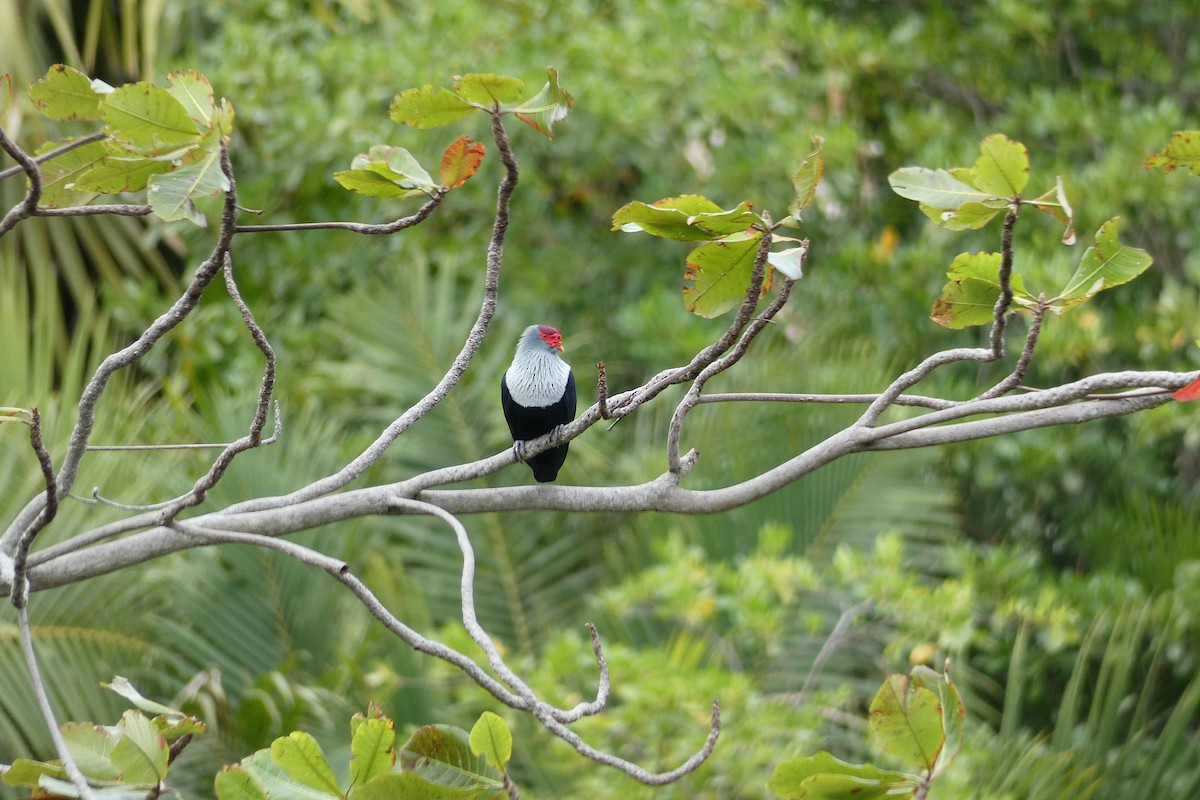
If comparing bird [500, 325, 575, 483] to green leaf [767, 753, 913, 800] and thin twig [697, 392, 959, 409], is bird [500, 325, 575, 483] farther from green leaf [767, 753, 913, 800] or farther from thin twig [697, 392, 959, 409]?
green leaf [767, 753, 913, 800]

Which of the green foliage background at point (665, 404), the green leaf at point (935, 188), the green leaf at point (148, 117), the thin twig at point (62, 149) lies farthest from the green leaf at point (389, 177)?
the green foliage background at point (665, 404)

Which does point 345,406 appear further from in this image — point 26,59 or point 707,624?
point 26,59

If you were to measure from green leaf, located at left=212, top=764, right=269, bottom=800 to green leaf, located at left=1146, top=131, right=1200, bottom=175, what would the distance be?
138 cm

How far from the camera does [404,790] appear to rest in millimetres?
1462

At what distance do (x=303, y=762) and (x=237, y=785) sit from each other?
0.10m

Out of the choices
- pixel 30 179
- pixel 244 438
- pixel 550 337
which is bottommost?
pixel 550 337

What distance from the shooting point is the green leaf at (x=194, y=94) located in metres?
1.54

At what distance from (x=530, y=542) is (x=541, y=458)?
174cm

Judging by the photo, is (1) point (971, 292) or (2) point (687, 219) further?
(1) point (971, 292)

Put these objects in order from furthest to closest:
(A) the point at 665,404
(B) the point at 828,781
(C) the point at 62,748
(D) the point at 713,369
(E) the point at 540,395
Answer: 1. (A) the point at 665,404
2. (E) the point at 540,395
3. (D) the point at 713,369
4. (B) the point at 828,781
5. (C) the point at 62,748

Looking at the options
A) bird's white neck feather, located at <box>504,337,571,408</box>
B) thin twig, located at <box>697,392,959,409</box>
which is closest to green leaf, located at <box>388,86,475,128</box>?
thin twig, located at <box>697,392,959,409</box>

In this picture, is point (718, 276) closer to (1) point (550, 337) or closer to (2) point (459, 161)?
(2) point (459, 161)

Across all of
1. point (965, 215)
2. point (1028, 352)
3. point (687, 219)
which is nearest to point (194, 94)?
point (687, 219)

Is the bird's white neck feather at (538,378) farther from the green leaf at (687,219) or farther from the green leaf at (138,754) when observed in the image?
the green leaf at (138,754)
